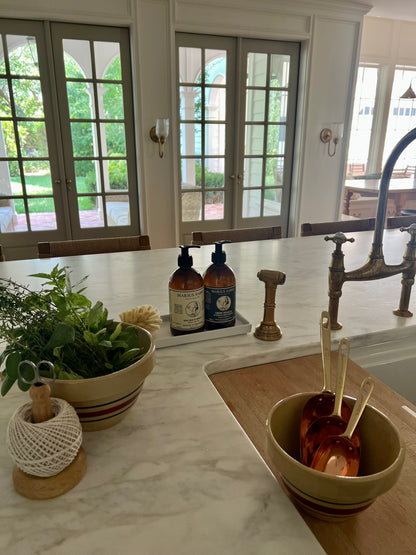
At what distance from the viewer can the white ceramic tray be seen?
87cm

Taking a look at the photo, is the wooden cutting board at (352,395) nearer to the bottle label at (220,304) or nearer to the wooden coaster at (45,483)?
the bottle label at (220,304)

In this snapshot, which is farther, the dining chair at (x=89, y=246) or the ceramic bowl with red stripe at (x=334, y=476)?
the dining chair at (x=89, y=246)

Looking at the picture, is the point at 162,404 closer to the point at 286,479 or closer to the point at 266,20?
the point at 286,479

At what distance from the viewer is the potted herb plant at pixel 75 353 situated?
0.52 metres

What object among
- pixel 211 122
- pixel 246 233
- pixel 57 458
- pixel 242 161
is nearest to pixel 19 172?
pixel 211 122

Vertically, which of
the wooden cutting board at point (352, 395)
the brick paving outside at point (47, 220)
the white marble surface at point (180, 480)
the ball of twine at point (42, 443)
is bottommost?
the brick paving outside at point (47, 220)

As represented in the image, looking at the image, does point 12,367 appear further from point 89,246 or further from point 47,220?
point 47,220

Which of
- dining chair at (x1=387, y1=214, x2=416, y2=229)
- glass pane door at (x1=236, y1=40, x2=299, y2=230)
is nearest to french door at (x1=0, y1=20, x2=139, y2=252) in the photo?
glass pane door at (x1=236, y1=40, x2=299, y2=230)

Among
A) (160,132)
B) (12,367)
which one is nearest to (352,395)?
(12,367)

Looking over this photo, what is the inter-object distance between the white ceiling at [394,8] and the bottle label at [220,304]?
4079 millimetres

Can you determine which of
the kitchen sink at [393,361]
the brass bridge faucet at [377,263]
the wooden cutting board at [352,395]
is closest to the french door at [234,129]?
the brass bridge faucet at [377,263]

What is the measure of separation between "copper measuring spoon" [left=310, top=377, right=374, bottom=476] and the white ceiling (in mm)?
4387

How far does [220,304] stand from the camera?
0.87 metres

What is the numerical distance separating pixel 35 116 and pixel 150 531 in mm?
3518
